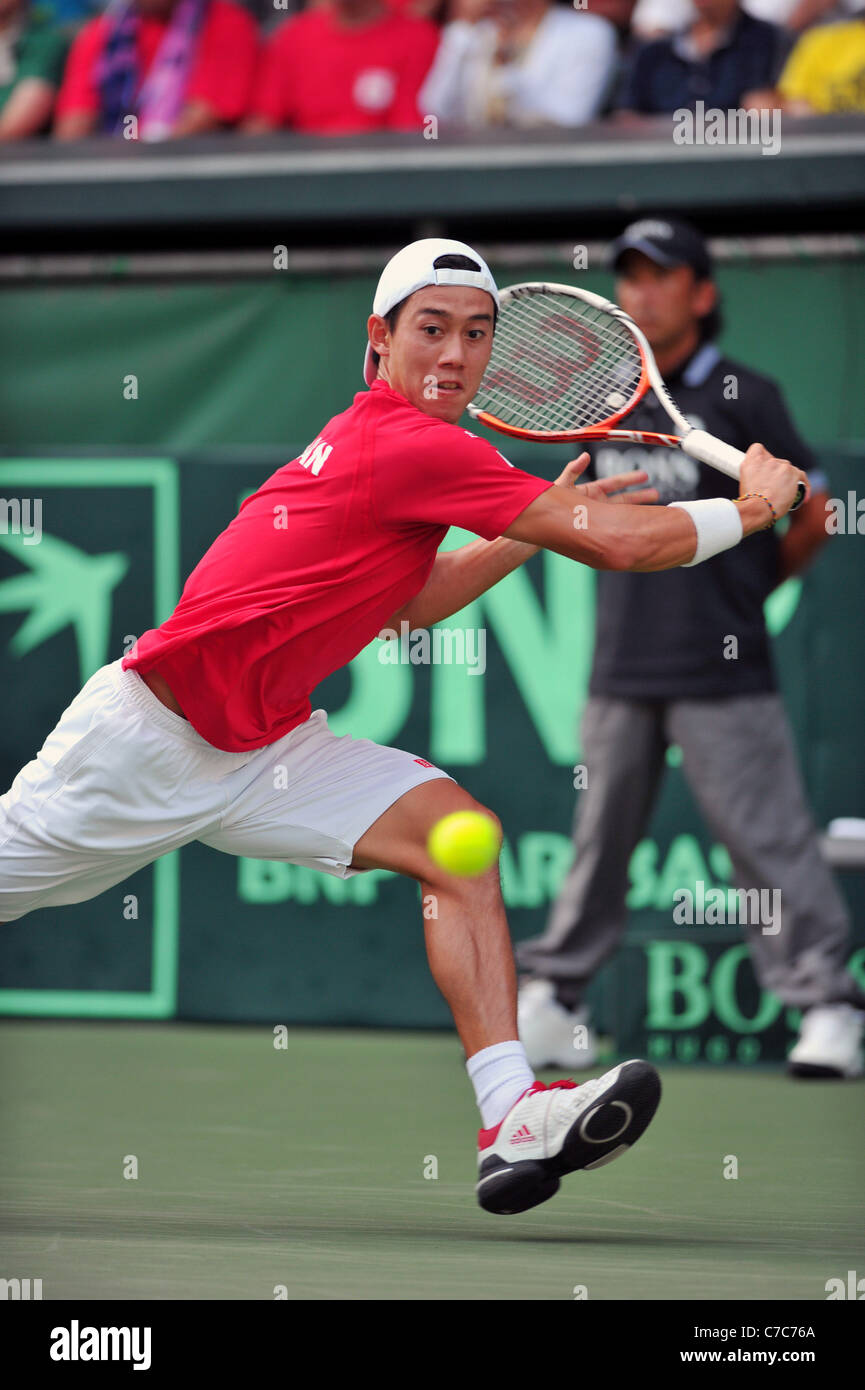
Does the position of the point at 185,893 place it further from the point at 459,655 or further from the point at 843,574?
the point at 843,574

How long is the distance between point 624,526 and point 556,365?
733 millimetres

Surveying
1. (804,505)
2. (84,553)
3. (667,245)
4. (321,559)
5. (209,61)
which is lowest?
(321,559)

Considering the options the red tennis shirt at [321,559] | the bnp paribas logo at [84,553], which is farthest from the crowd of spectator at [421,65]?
the red tennis shirt at [321,559]

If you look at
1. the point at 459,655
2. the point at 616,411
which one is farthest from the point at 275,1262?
the point at 459,655

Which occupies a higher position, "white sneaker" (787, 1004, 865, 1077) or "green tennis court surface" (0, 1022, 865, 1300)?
"white sneaker" (787, 1004, 865, 1077)

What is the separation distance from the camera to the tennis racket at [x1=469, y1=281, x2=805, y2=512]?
4.02m

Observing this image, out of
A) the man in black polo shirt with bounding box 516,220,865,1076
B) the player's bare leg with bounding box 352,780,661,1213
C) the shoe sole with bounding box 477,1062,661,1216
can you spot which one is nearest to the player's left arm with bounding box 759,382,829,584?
the man in black polo shirt with bounding box 516,220,865,1076

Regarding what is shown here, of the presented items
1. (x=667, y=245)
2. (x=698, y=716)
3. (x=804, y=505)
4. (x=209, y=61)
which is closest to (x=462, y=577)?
(x=698, y=716)

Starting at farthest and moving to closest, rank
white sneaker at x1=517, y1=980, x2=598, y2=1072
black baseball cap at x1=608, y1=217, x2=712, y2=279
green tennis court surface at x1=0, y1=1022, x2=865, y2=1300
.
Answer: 1. black baseball cap at x1=608, y1=217, x2=712, y2=279
2. white sneaker at x1=517, y1=980, x2=598, y2=1072
3. green tennis court surface at x1=0, y1=1022, x2=865, y2=1300

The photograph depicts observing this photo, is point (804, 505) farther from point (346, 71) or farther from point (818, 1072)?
point (346, 71)

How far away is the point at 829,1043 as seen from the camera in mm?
5617

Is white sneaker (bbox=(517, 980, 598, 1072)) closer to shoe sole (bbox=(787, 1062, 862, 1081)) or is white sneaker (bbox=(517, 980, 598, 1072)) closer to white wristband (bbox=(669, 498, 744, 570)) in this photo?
shoe sole (bbox=(787, 1062, 862, 1081))

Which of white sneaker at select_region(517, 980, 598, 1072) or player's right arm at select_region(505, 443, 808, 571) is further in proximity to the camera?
white sneaker at select_region(517, 980, 598, 1072)

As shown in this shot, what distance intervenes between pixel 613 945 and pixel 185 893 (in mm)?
1572
